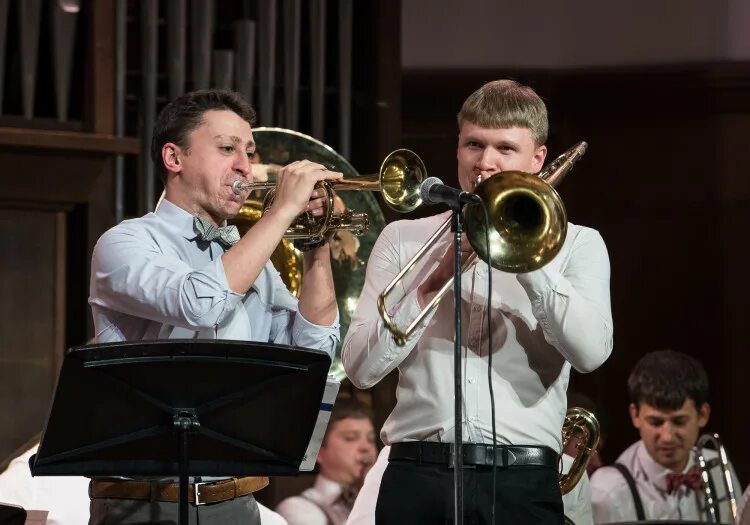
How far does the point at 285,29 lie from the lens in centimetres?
595

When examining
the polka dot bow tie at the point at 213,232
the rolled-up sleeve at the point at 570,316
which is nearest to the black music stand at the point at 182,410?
the rolled-up sleeve at the point at 570,316

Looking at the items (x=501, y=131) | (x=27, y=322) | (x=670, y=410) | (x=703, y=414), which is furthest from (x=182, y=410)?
(x=703, y=414)

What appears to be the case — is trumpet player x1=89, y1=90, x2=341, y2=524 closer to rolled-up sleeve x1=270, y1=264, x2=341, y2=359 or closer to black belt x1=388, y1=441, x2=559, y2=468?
rolled-up sleeve x1=270, y1=264, x2=341, y2=359

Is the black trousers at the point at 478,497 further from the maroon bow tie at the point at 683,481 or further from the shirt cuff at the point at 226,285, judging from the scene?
the maroon bow tie at the point at 683,481

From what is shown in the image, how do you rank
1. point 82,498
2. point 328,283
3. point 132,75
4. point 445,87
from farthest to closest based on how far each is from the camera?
1. point 445,87
2. point 132,75
3. point 82,498
4. point 328,283

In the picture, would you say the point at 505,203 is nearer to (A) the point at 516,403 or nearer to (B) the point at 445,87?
(A) the point at 516,403

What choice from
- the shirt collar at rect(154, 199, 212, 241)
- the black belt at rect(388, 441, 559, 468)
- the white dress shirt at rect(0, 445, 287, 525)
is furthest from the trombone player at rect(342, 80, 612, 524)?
the white dress shirt at rect(0, 445, 287, 525)

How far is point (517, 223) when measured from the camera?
9.62ft

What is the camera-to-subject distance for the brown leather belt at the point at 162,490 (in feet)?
9.57

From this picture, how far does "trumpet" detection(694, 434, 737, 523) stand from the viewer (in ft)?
17.2

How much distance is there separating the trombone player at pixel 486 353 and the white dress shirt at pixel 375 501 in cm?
83

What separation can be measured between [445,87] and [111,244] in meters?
3.40

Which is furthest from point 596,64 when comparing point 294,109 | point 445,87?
point 294,109

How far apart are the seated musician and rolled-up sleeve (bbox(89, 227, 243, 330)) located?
2.89 metres
